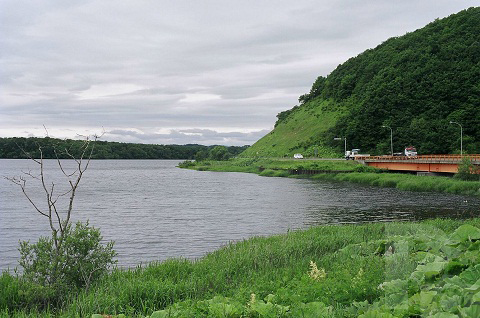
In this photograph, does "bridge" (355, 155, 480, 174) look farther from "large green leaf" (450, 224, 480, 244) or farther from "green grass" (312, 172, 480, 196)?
"large green leaf" (450, 224, 480, 244)

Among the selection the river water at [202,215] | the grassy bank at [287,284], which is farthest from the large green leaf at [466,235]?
the river water at [202,215]

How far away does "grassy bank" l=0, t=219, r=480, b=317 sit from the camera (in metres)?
7.61

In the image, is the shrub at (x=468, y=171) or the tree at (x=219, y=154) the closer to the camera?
the shrub at (x=468, y=171)

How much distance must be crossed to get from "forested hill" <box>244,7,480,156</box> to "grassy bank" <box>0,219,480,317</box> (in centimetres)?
9881

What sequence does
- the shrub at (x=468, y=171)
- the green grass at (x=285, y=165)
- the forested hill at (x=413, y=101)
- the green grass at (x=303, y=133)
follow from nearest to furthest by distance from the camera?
the shrub at (x=468, y=171), the green grass at (x=285, y=165), the forested hill at (x=413, y=101), the green grass at (x=303, y=133)

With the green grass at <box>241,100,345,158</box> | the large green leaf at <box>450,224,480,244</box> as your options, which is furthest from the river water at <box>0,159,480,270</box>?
the green grass at <box>241,100,345,158</box>

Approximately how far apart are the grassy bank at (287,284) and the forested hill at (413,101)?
98813mm

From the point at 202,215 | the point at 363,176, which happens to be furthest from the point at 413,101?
the point at 202,215

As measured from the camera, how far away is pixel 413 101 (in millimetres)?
126500

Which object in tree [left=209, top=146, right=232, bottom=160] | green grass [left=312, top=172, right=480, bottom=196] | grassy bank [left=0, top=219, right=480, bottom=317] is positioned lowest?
green grass [left=312, top=172, right=480, bottom=196]

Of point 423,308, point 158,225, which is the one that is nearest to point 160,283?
point 423,308

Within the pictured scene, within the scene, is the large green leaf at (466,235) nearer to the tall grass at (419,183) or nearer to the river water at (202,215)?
the river water at (202,215)

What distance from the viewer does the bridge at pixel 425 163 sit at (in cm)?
6338

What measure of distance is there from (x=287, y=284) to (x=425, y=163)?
221ft
